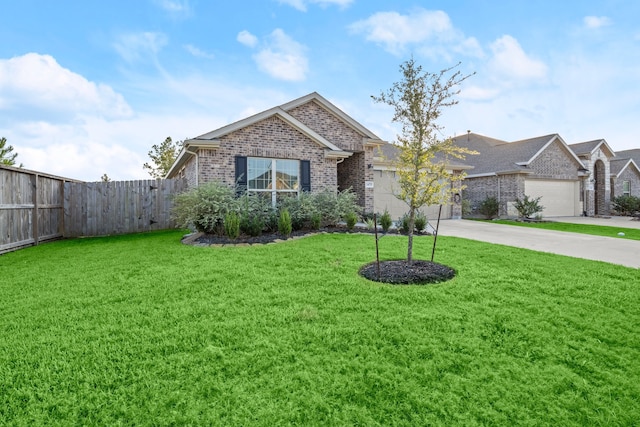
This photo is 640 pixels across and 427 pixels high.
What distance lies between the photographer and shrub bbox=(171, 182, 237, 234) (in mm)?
9328

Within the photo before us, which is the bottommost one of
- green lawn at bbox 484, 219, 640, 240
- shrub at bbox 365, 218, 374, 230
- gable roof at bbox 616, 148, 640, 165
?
green lawn at bbox 484, 219, 640, 240

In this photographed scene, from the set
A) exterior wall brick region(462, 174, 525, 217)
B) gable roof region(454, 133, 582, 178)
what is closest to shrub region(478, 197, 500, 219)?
exterior wall brick region(462, 174, 525, 217)

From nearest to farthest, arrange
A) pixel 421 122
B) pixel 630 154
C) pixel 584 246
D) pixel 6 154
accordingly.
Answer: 1. pixel 421 122
2. pixel 584 246
3. pixel 6 154
4. pixel 630 154

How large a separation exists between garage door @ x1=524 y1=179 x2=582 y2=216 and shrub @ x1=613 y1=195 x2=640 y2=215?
3.51m

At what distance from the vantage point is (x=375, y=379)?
8.73ft

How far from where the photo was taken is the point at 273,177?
1164 cm

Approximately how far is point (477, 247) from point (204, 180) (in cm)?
846

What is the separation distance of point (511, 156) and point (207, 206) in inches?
776

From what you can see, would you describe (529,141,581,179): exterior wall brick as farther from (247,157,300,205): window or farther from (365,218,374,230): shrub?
(247,157,300,205): window

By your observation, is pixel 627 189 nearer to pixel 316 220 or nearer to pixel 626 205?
pixel 626 205

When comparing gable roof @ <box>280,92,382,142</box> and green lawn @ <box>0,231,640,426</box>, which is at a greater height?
gable roof @ <box>280,92,382,142</box>

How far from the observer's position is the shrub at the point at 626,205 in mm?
21830

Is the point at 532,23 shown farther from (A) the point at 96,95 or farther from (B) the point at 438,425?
(A) the point at 96,95

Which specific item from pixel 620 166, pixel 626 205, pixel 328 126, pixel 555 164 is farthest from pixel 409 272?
pixel 620 166
